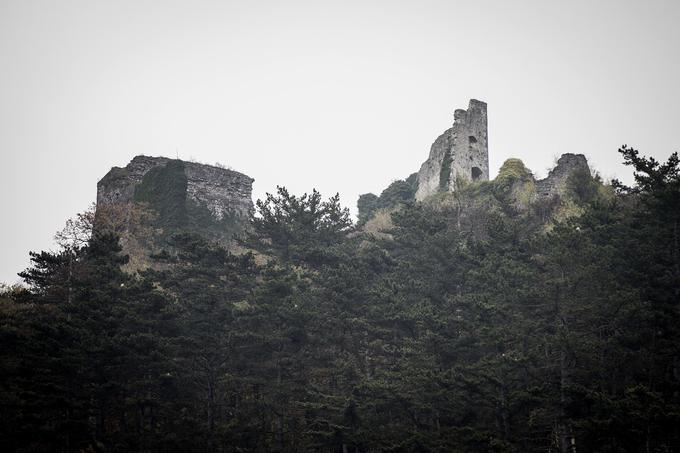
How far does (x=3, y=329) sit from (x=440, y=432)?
1243 centimetres

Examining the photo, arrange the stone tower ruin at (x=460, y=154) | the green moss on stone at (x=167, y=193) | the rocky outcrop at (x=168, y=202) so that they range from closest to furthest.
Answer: the rocky outcrop at (x=168, y=202) → the green moss on stone at (x=167, y=193) → the stone tower ruin at (x=460, y=154)

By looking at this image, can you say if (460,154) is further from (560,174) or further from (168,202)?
(168,202)

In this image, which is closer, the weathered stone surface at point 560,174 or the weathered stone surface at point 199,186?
the weathered stone surface at point 560,174

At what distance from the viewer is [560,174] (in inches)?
1487

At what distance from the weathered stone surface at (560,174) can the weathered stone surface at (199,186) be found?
19.4 meters

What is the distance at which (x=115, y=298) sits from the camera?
750 inches

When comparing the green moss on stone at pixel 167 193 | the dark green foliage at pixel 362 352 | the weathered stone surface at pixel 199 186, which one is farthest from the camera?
the weathered stone surface at pixel 199 186

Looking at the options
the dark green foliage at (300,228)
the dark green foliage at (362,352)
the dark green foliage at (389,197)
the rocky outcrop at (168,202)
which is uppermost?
the dark green foliage at (389,197)

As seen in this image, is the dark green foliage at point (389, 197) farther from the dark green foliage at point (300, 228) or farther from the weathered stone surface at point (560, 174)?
the dark green foliage at point (300, 228)

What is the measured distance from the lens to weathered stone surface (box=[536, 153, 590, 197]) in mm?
37272

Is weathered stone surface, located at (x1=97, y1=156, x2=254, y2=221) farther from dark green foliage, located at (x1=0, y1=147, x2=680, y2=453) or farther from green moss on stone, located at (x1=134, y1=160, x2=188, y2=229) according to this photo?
dark green foliage, located at (x1=0, y1=147, x2=680, y2=453)

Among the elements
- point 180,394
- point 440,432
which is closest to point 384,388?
point 440,432

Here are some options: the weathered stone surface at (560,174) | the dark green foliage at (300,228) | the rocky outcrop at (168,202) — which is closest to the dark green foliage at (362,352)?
the dark green foliage at (300,228)

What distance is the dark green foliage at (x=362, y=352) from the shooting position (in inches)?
592
